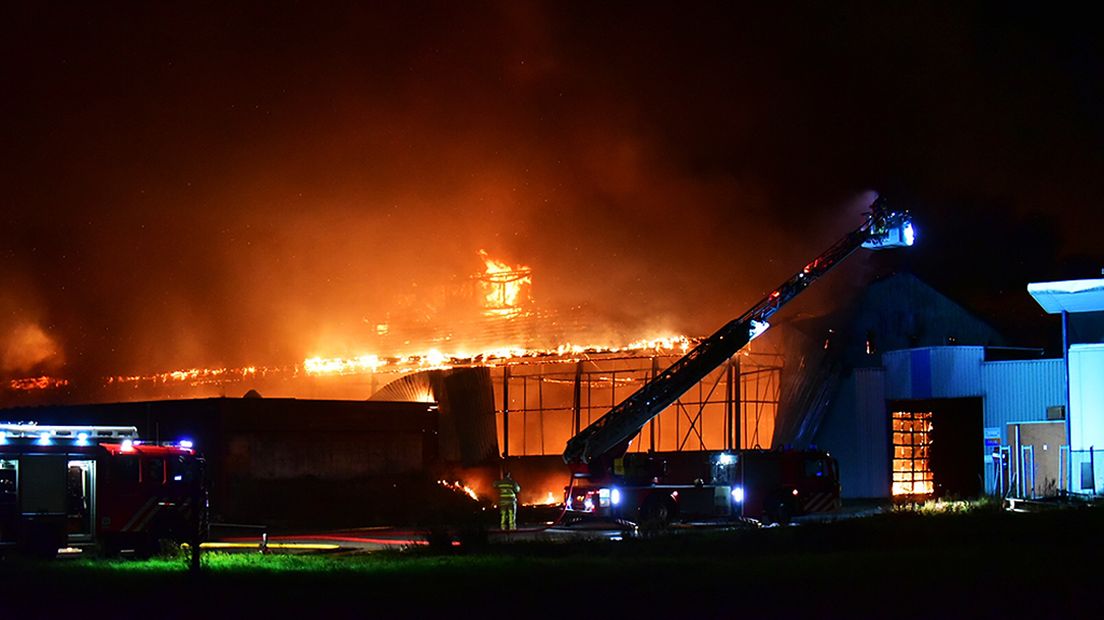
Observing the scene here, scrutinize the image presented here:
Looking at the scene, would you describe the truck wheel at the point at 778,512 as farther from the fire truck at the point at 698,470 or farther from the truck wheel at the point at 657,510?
the truck wheel at the point at 657,510

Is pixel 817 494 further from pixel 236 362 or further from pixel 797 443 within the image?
pixel 236 362

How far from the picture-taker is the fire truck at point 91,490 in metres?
22.4

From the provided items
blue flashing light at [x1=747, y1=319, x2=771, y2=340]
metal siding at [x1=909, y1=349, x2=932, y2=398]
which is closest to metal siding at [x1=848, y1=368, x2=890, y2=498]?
metal siding at [x1=909, y1=349, x2=932, y2=398]

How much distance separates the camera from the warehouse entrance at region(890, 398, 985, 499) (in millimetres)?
43219

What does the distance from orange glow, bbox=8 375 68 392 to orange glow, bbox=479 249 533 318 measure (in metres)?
29.3

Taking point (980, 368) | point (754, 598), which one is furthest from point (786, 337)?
point (754, 598)

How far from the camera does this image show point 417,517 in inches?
1421

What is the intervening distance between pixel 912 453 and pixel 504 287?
807 inches

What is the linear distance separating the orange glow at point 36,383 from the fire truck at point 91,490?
52.0 meters

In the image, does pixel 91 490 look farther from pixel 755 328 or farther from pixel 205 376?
pixel 205 376

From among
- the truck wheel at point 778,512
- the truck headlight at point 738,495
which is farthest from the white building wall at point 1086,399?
the truck headlight at point 738,495

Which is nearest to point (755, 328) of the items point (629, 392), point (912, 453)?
point (912, 453)

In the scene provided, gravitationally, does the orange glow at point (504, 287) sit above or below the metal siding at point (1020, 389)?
above

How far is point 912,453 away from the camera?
4378 cm
